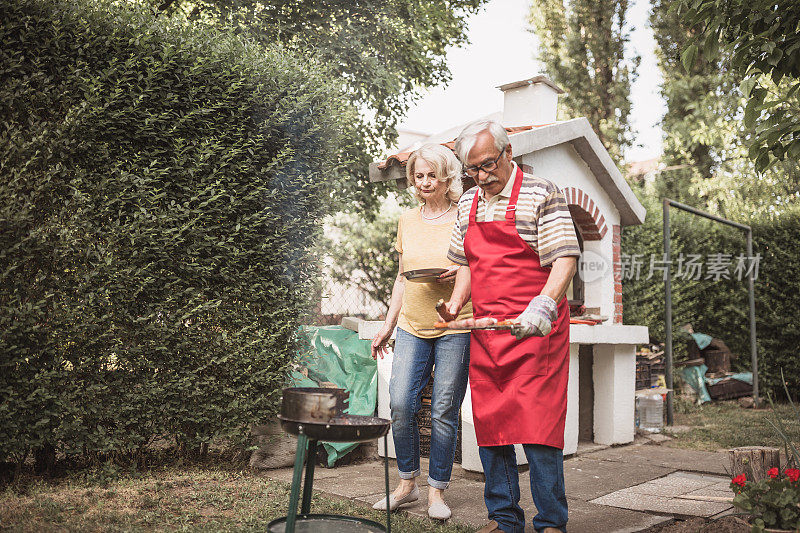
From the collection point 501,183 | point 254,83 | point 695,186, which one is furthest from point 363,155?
point 695,186

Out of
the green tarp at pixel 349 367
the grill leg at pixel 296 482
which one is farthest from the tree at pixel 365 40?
the grill leg at pixel 296 482

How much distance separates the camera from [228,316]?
4426 millimetres

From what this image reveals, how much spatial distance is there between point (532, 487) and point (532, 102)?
4.70 meters

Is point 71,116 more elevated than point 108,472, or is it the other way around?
point 71,116

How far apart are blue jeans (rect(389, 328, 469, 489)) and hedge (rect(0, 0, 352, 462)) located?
126 centimetres

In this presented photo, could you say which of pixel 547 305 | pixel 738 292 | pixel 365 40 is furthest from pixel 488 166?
pixel 738 292

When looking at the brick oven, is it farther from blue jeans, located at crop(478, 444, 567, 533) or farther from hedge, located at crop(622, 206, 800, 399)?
hedge, located at crop(622, 206, 800, 399)

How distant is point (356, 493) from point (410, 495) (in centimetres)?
57

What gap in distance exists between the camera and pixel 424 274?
353 centimetres

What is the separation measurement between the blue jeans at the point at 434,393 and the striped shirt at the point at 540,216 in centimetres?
80

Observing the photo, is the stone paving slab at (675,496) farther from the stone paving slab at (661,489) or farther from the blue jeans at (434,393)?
the blue jeans at (434,393)

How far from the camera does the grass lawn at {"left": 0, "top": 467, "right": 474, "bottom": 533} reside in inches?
127

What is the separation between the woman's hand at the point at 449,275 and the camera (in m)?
3.46

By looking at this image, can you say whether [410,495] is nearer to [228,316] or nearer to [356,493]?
[356,493]
